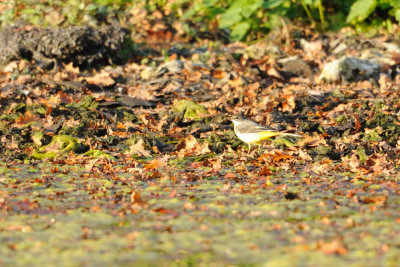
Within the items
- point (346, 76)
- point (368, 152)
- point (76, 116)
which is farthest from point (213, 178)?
point (346, 76)

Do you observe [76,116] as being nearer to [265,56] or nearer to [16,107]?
[16,107]

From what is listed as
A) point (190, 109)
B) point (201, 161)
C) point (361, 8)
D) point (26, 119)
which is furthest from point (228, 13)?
point (201, 161)

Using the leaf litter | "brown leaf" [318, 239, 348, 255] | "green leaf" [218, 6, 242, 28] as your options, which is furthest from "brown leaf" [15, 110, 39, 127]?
"brown leaf" [318, 239, 348, 255]

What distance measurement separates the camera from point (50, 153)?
24.8 feet

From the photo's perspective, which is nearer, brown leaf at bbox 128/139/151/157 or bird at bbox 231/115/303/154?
bird at bbox 231/115/303/154

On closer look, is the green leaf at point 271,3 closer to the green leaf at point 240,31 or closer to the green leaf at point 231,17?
the green leaf at point 231,17

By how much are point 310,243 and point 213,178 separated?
238 centimetres

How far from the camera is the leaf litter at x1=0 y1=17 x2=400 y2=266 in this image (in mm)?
3916

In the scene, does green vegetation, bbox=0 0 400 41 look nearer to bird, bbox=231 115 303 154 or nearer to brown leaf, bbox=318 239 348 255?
bird, bbox=231 115 303 154

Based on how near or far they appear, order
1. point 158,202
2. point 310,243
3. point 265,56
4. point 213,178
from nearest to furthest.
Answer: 1. point 310,243
2. point 158,202
3. point 213,178
4. point 265,56

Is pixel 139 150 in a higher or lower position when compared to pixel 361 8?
lower

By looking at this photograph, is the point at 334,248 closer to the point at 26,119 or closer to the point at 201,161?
the point at 201,161

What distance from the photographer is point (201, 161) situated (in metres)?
7.21

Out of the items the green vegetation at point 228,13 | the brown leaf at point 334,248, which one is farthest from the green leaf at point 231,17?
the brown leaf at point 334,248
